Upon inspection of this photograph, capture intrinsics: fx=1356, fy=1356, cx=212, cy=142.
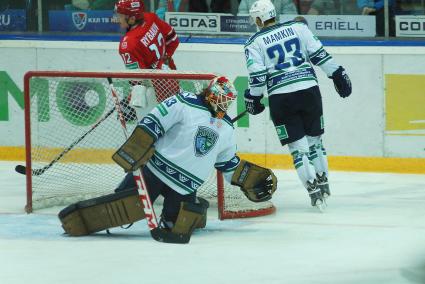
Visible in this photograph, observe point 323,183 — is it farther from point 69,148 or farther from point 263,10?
point 69,148

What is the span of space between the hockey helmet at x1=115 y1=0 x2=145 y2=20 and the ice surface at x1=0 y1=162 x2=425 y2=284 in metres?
1.40

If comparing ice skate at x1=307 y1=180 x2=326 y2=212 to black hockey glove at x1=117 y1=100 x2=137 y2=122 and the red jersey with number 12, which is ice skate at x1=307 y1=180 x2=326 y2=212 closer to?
black hockey glove at x1=117 y1=100 x2=137 y2=122

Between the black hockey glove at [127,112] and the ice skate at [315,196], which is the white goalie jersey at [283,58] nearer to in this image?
the ice skate at [315,196]

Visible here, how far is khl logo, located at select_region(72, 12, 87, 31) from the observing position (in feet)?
35.4

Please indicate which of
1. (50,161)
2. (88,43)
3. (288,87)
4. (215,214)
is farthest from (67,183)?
(88,43)

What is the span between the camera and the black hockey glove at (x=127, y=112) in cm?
830

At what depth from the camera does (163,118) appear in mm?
7145

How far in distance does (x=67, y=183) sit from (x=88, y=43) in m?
2.19

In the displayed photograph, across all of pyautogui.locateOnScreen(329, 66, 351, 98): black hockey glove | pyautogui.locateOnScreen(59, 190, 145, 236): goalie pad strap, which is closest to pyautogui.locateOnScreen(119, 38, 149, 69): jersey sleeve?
pyautogui.locateOnScreen(329, 66, 351, 98): black hockey glove

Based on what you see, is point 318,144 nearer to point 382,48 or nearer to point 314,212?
point 314,212

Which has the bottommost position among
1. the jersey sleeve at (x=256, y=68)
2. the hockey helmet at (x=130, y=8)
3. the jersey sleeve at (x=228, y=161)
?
the jersey sleeve at (x=228, y=161)

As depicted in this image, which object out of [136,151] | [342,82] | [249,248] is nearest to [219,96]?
[136,151]

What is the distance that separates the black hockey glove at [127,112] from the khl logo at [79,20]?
102 inches

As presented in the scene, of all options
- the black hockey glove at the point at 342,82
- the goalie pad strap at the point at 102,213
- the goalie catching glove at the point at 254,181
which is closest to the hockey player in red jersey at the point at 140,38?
the black hockey glove at the point at 342,82
